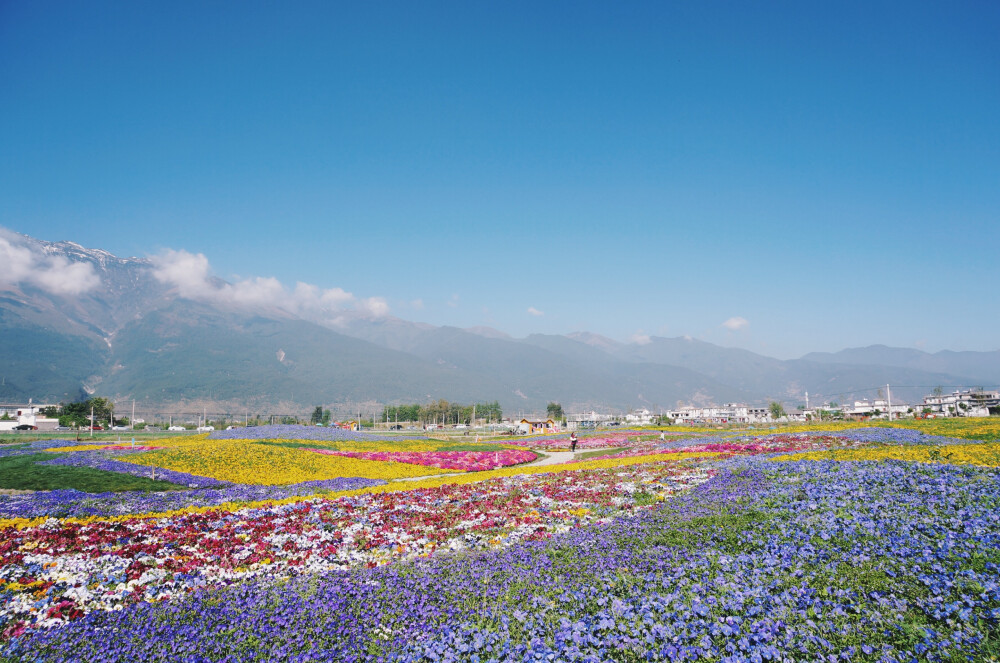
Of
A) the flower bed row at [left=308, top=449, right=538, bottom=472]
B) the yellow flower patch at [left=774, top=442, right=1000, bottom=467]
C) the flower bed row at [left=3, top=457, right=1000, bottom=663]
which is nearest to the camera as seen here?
the flower bed row at [left=3, top=457, right=1000, bottom=663]

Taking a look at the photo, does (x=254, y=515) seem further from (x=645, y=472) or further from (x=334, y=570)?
(x=645, y=472)

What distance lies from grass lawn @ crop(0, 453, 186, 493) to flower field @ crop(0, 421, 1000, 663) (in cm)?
516

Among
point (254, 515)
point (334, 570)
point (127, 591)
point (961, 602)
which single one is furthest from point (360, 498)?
point (961, 602)

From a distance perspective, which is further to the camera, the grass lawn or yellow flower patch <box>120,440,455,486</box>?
yellow flower patch <box>120,440,455,486</box>

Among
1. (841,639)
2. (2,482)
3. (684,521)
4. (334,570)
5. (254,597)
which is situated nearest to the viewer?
(841,639)

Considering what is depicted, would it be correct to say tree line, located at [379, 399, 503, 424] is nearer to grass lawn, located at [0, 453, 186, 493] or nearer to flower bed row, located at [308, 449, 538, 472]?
flower bed row, located at [308, 449, 538, 472]

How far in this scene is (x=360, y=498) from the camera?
62.2 feet

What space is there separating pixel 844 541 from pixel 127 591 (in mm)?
13592

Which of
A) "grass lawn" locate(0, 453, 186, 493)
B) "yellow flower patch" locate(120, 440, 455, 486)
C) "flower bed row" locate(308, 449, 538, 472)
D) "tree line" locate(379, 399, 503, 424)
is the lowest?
"tree line" locate(379, 399, 503, 424)

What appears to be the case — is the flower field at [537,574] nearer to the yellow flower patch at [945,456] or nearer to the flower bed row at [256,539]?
the flower bed row at [256,539]

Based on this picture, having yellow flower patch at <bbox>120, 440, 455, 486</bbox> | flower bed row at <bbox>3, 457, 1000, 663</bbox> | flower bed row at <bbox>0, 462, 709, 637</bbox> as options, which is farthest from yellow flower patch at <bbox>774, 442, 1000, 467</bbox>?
yellow flower patch at <bbox>120, 440, 455, 486</bbox>

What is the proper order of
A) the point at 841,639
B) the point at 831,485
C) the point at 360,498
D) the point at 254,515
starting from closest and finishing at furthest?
the point at 841,639
the point at 831,485
the point at 254,515
the point at 360,498

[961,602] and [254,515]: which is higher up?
[961,602]

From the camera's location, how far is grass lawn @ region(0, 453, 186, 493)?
2280 centimetres
